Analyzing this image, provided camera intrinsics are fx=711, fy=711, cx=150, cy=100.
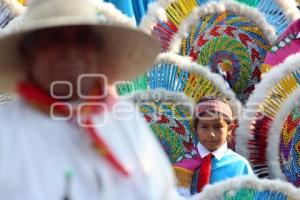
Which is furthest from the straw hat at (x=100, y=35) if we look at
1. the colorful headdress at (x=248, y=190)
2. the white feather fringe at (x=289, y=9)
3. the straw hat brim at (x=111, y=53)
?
the white feather fringe at (x=289, y=9)

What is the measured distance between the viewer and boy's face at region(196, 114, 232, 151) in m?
2.05

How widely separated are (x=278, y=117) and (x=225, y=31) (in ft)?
1.34

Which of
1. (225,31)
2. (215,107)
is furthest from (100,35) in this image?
(225,31)

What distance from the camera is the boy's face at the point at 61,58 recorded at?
100cm

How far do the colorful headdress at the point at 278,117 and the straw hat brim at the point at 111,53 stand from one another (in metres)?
0.94

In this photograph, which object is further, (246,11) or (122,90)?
(246,11)

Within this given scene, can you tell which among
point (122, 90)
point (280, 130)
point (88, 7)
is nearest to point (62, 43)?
point (88, 7)

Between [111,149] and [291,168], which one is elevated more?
[111,149]

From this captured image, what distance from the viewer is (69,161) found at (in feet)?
3.21

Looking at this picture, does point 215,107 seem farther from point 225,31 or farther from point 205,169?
point 225,31

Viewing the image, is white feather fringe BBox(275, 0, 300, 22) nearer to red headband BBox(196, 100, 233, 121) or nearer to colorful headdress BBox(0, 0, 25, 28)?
red headband BBox(196, 100, 233, 121)

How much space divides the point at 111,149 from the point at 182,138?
1.19 m

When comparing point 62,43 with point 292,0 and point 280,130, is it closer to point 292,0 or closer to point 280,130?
point 280,130

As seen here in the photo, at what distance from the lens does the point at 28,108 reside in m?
1.00
